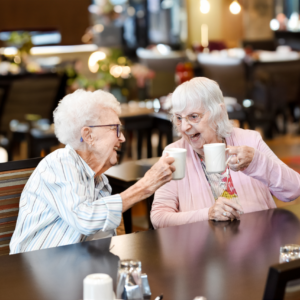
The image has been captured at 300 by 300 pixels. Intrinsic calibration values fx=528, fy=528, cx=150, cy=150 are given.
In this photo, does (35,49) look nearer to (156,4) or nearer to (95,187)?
(156,4)

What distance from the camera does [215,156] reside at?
1.81 meters

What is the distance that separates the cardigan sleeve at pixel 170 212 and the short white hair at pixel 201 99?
316 millimetres

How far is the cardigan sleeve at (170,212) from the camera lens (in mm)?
2016

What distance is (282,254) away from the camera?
1347 millimetres

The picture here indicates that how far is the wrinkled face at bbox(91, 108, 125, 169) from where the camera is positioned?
195cm

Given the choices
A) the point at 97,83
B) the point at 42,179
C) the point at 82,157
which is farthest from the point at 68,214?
the point at 97,83

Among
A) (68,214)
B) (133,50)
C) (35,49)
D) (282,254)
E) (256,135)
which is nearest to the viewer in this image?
(282,254)

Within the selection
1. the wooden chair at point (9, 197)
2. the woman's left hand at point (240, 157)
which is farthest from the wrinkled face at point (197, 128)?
the wooden chair at point (9, 197)

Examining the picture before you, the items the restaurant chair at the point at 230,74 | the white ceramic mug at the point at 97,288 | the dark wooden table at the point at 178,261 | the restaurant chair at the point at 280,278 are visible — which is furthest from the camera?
the restaurant chair at the point at 230,74

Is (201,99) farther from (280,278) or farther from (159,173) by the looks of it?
(280,278)

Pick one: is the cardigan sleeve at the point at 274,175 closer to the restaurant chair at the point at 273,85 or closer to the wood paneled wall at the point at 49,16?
the restaurant chair at the point at 273,85

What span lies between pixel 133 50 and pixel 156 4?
→ 1.35 metres

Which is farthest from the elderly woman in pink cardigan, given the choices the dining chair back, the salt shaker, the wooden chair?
the dining chair back

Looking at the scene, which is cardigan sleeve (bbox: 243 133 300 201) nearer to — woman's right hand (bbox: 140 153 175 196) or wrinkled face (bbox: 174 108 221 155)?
wrinkled face (bbox: 174 108 221 155)
